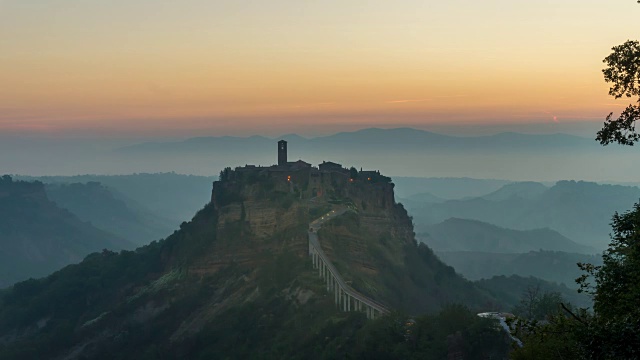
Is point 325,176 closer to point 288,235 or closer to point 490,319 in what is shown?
point 288,235

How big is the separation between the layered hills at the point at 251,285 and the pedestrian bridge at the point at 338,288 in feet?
4.24

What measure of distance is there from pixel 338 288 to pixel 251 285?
20155mm

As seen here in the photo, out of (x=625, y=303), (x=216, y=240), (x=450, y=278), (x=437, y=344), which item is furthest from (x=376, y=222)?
(x=625, y=303)

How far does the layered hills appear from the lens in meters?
111

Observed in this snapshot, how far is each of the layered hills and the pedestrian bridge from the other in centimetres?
129

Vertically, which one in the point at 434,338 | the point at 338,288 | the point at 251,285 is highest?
the point at 434,338

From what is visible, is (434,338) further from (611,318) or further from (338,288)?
(611,318)

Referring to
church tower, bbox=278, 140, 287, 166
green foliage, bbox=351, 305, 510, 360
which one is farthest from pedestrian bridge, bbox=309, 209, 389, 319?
church tower, bbox=278, 140, 287, 166

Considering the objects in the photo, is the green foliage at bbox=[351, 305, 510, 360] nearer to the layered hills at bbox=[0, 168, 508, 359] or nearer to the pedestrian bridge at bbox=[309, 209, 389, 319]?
the layered hills at bbox=[0, 168, 508, 359]

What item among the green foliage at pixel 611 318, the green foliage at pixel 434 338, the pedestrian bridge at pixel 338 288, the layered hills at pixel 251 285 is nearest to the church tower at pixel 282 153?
the layered hills at pixel 251 285

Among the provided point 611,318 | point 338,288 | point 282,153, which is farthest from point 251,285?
point 611,318

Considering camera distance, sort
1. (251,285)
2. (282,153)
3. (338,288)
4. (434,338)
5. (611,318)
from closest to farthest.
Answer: (611,318) < (434,338) < (338,288) < (251,285) < (282,153)

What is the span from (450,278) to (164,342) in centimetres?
5109

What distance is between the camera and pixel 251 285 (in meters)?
123
